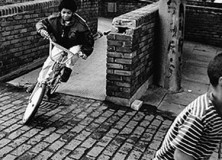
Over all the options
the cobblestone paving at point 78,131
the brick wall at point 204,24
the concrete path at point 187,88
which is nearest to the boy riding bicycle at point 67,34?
the cobblestone paving at point 78,131

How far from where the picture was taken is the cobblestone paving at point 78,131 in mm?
3973

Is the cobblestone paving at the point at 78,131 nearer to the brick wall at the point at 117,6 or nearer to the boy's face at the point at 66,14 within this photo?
the boy's face at the point at 66,14

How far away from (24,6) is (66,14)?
2120mm

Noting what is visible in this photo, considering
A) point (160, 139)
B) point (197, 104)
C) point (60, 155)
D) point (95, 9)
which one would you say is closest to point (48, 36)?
point (60, 155)

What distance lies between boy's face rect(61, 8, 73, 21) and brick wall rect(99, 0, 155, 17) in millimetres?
8119

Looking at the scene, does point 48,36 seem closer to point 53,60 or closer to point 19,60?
point 53,60

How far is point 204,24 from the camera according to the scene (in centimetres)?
1079

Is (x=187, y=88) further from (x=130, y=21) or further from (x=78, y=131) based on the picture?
(x=78, y=131)

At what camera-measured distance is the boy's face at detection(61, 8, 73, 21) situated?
16.1 feet

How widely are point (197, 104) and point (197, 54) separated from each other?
7847 mm

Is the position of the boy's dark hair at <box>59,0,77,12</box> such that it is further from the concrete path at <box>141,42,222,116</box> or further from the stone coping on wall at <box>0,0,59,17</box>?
the concrete path at <box>141,42,222,116</box>

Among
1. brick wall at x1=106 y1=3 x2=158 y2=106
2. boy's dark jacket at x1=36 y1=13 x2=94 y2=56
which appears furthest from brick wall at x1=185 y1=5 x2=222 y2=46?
boy's dark jacket at x1=36 y1=13 x2=94 y2=56

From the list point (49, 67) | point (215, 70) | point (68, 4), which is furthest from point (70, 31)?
point (215, 70)

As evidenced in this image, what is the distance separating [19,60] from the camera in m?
6.80
